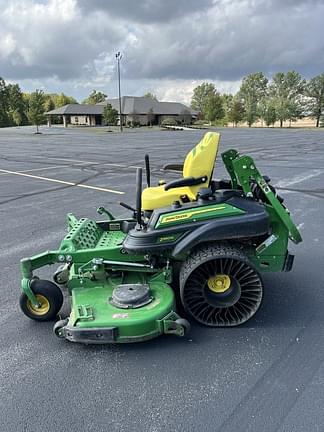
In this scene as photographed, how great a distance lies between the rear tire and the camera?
9.39 ft

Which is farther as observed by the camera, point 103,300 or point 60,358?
point 103,300

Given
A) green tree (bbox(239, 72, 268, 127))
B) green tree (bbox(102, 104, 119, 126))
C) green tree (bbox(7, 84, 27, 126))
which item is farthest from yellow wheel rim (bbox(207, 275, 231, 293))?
green tree (bbox(239, 72, 268, 127))

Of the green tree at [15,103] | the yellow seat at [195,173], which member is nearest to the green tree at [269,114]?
the green tree at [15,103]

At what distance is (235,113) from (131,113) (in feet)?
75.1

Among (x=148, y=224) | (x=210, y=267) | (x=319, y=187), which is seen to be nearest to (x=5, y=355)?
(x=148, y=224)

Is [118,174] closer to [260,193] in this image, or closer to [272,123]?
[260,193]

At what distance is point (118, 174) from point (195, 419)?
9490mm

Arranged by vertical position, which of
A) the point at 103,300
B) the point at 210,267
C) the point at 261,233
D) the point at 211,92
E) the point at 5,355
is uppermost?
the point at 211,92

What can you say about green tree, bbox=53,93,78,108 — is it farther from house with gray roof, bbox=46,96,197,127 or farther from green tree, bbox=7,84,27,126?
house with gray roof, bbox=46,96,197,127

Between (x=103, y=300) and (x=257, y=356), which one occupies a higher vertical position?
(x=103, y=300)

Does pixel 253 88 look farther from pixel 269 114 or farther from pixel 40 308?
pixel 40 308

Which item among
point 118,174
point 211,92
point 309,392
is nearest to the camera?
point 309,392

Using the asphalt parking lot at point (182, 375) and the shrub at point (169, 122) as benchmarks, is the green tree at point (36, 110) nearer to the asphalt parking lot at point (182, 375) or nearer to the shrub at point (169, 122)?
the shrub at point (169, 122)

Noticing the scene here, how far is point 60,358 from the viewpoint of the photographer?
105 inches
